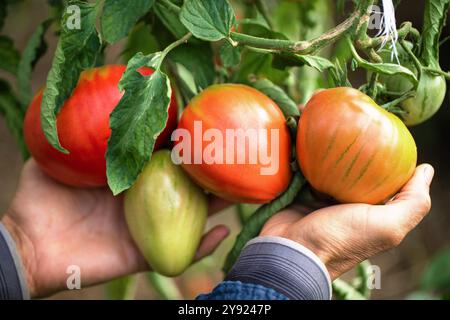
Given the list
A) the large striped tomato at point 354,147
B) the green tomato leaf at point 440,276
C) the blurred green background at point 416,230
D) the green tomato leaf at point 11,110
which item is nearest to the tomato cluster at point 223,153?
the large striped tomato at point 354,147

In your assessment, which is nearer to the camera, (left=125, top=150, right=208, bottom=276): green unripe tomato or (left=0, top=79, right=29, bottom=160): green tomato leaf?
(left=125, top=150, right=208, bottom=276): green unripe tomato

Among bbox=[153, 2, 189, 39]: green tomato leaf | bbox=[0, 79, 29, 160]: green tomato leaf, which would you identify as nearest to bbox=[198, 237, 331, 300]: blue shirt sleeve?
bbox=[153, 2, 189, 39]: green tomato leaf

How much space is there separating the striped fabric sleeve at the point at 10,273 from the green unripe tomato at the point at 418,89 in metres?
0.43

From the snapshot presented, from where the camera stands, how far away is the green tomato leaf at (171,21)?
0.64 metres

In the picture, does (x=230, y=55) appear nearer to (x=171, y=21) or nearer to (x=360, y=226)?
(x=171, y=21)

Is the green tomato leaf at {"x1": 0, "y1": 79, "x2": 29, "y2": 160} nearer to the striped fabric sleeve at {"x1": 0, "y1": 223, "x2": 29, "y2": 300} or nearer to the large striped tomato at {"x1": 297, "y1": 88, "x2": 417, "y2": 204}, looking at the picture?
the striped fabric sleeve at {"x1": 0, "y1": 223, "x2": 29, "y2": 300}

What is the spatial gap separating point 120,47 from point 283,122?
2.31ft

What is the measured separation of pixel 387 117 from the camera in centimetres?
55

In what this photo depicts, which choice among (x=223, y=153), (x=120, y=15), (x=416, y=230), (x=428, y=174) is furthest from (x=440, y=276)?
(x=120, y=15)

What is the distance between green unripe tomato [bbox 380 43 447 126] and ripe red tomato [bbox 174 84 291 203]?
0.37 feet

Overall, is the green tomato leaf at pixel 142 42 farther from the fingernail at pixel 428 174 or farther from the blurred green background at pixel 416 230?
the blurred green background at pixel 416 230

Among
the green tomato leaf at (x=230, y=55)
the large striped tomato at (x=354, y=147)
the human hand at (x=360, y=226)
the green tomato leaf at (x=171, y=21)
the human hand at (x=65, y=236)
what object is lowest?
the human hand at (x=65, y=236)

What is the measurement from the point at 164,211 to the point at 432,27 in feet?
1.06

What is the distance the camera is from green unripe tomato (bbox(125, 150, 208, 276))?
65 centimetres
